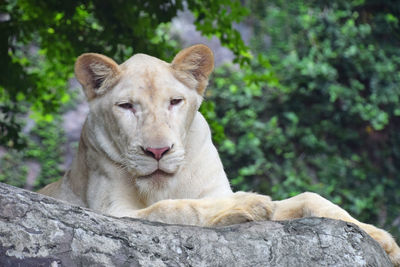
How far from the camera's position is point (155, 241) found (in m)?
2.84

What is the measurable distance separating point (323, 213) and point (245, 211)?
56cm

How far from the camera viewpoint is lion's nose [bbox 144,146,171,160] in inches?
138

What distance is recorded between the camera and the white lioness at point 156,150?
11.2ft

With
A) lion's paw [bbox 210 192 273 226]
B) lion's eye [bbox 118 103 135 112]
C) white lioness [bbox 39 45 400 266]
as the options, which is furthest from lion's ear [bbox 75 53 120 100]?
lion's paw [bbox 210 192 273 226]

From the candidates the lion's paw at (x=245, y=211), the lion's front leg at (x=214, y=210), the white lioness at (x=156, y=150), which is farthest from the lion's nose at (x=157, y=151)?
the lion's paw at (x=245, y=211)

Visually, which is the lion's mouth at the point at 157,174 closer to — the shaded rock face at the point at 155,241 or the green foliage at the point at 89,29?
the shaded rock face at the point at 155,241

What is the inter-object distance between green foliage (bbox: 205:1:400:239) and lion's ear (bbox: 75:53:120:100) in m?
6.83

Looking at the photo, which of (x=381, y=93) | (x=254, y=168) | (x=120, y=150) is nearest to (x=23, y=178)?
(x=254, y=168)

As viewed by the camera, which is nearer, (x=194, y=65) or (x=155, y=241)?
(x=155, y=241)

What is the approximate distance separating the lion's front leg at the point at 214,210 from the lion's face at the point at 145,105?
0.31m

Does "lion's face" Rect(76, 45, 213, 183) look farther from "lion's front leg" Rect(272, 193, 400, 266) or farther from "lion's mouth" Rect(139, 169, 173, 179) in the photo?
"lion's front leg" Rect(272, 193, 400, 266)

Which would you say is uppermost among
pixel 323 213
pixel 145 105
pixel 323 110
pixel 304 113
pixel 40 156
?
pixel 145 105

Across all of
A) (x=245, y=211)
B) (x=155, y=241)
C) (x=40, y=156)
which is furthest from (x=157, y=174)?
(x=40, y=156)

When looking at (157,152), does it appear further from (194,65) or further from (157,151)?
(194,65)
